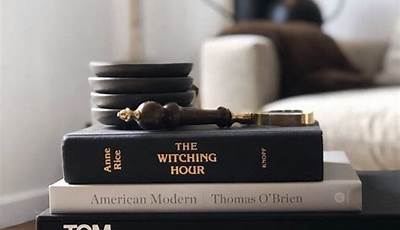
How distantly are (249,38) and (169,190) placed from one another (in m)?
1.08

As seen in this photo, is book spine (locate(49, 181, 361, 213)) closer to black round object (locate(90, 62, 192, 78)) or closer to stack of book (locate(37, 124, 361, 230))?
stack of book (locate(37, 124, 361, 230))

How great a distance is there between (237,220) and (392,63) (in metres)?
1.49

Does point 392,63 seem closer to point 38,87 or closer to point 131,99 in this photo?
point 38,87

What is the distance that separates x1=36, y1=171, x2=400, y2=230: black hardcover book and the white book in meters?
0.01

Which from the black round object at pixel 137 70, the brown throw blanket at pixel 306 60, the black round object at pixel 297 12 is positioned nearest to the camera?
the black round object at pixel 137 70

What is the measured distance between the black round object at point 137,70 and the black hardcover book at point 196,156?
4.1 inches

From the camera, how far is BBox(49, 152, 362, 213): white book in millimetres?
819

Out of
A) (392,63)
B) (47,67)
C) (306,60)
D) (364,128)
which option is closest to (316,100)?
(364,128)

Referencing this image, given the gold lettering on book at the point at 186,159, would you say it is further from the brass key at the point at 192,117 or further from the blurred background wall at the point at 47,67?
the blurred background wall at the point at 47,67

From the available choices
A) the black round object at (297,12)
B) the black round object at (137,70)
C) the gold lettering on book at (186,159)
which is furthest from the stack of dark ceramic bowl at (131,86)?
the black round object at (297,12)

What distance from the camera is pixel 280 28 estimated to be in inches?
78.1

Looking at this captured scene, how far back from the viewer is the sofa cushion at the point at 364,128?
4.90 ft

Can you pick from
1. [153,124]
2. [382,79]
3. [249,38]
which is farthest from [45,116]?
[153,124]

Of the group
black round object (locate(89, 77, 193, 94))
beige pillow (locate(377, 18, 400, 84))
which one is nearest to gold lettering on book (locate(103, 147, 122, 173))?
black round object (locate(89, 77, 193, 94))
